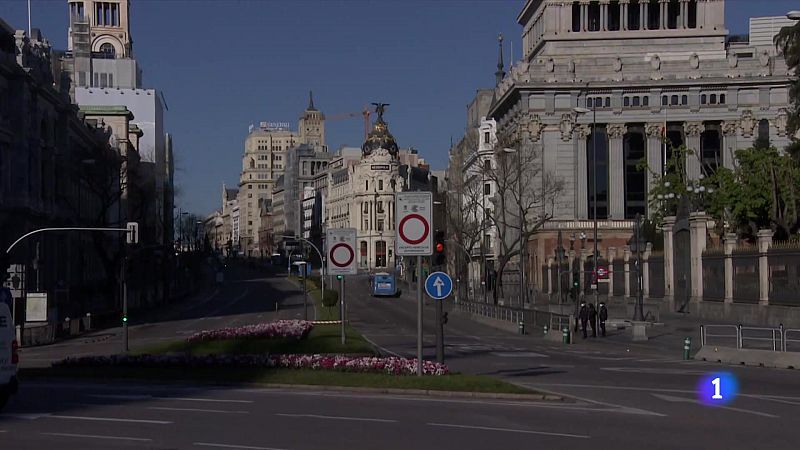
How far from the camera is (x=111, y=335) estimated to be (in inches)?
2562

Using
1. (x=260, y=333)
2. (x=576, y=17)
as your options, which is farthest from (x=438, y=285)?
(x=576, y=17)

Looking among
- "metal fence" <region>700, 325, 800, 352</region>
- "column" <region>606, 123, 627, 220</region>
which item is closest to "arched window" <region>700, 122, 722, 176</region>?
"column" <region>606, 123, 627, 220</region>

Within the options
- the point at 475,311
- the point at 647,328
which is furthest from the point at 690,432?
the point at 475,311

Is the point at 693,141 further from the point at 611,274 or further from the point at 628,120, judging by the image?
the point at 611,274

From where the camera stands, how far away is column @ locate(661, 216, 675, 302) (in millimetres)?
67312

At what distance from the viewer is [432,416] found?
68.7ft

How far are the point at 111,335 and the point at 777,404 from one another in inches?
1828

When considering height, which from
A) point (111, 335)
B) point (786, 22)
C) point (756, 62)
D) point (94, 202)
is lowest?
point (111, 335)

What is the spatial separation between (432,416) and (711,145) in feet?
300

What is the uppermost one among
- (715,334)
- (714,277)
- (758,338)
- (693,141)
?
(693,141)

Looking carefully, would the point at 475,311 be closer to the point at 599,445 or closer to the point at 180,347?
the point at 180,347

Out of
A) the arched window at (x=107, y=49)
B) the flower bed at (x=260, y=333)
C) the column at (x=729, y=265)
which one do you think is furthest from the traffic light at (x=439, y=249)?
the arched window at (x=107, y=49)

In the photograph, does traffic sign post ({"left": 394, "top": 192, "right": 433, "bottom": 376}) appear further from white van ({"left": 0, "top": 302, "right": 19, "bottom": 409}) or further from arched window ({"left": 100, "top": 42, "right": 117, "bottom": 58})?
arched window ({"left": 100, "top": 42, "right": 117, "bottom": 58})

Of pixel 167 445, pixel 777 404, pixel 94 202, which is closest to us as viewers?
pixel 167 445
